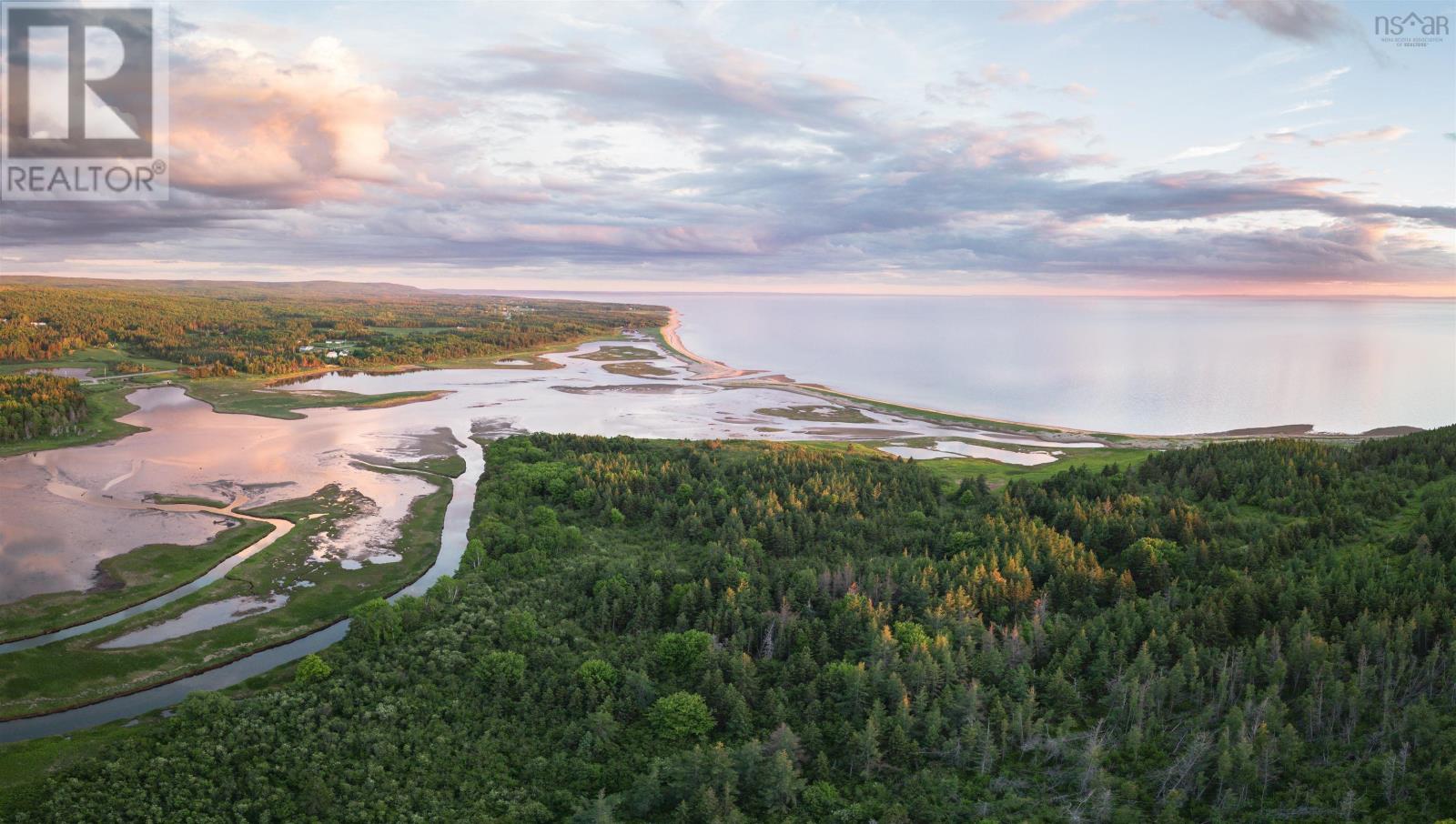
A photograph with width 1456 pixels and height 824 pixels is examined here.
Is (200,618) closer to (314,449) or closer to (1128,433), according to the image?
(314,449)

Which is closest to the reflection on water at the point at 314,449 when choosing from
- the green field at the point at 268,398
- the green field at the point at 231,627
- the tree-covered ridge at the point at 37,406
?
the green field at the point at 231,627

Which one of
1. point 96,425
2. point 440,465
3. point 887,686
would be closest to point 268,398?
point 96,425

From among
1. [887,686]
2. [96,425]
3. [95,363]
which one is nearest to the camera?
[887,686]

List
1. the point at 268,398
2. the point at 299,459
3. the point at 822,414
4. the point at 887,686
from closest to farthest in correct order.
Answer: the point at 887,686 < the point at 299,459 < the point at 822,414 < the point at 268,398

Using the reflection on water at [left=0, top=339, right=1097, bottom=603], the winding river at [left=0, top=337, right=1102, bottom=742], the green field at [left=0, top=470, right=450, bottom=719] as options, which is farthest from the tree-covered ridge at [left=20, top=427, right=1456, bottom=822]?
the reflection on water at [left=0, top=339, right=1097, bottom=603]

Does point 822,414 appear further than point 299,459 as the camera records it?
Yes

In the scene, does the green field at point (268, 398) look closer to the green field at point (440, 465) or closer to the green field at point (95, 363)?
the green field at point (95, 363)

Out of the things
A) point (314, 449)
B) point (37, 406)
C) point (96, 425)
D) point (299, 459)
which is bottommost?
point (299, 459)
